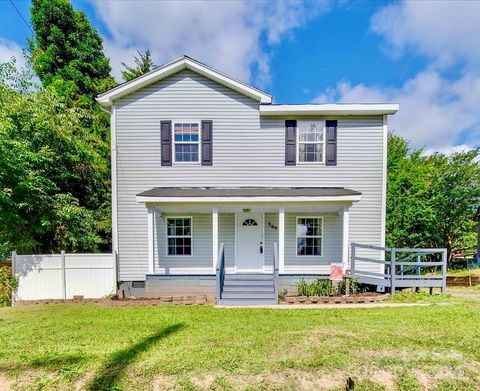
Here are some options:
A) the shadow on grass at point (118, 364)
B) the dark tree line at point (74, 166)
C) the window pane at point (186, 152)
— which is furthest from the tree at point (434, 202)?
the shadow on grass at point (118, 364)

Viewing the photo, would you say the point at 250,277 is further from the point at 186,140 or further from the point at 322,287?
the point at 186,140

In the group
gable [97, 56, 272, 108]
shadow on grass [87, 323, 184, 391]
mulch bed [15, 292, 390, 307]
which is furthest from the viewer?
gable [97, 56, 272, 108]

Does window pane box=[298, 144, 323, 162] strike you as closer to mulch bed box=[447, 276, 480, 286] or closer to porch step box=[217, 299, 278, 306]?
porch step box=[217, 299, 278, 306]

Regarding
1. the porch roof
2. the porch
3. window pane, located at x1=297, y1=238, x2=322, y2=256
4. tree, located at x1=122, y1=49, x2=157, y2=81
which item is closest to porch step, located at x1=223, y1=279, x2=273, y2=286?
the porch

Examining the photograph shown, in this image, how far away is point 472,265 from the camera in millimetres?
15539

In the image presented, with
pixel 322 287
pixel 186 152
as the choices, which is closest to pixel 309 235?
pixel 322 287

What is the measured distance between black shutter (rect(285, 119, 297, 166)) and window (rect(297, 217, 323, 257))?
86.3 inches

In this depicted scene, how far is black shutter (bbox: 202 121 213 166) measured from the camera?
31.6 ft

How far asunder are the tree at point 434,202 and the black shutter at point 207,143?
11.0m

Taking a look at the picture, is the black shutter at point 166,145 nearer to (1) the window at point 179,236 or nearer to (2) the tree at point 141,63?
(1) the window at point 179,236

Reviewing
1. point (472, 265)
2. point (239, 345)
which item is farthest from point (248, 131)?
point (472, 265)

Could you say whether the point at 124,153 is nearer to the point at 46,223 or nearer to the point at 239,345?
the point at 46,223

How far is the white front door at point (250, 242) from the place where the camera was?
31.7 feet

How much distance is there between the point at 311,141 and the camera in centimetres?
970
